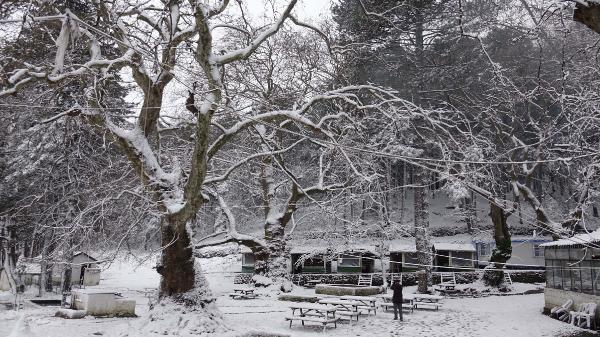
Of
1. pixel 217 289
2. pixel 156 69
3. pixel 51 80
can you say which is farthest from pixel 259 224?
pixel 51 80

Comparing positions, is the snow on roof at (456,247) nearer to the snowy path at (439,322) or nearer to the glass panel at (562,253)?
the snowy path at (439,322)

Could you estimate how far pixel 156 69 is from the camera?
1348 cm

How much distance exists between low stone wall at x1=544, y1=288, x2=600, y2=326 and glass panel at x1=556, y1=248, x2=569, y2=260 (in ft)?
3.99

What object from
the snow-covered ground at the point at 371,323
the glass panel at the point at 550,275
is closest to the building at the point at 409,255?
the snow-covered ground at the point at 371,323

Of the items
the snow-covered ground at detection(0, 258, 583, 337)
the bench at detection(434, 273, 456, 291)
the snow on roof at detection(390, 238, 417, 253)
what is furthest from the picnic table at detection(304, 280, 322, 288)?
the snow-covered ground at detection(0, 258, 583, 337)

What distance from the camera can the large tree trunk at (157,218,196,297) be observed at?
43.3ft

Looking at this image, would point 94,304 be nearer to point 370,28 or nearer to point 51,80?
point 51,80

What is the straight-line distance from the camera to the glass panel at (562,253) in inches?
712

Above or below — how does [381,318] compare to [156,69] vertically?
below

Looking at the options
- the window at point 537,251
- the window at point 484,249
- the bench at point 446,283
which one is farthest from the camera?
the window at point 484,249

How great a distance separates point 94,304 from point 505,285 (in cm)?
2212

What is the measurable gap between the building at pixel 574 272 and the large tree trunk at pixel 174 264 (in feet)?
35.2

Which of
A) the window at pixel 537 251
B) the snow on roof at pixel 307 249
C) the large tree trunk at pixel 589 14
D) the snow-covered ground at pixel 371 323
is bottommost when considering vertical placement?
the snow-covered ground at pixel 371 323

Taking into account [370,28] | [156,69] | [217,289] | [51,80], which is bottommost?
[217,289]
